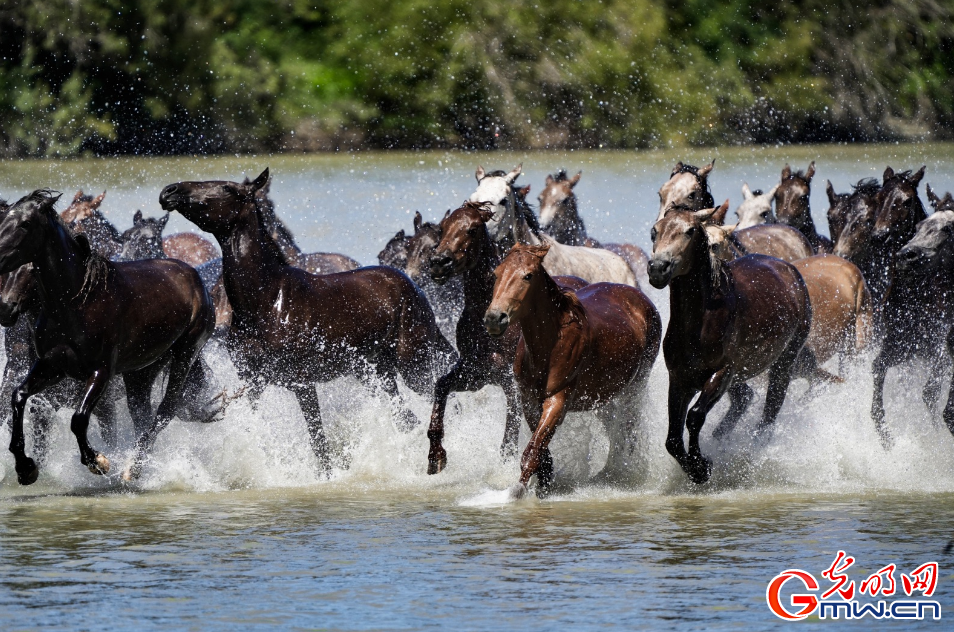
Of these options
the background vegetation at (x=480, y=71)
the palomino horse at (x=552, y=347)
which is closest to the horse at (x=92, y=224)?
the palomino horse at (x=552, y=347)

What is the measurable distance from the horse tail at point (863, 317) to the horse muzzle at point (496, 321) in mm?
4181

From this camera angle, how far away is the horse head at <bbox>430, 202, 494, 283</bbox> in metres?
9.60

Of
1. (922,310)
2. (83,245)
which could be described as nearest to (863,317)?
(922,310)

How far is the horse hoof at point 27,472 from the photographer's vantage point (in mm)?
9445

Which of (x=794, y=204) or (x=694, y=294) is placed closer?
(x=694, y=294)

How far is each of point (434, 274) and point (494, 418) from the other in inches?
65.2

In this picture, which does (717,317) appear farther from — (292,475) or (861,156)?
(861,156)

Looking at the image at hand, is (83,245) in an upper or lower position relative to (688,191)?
lower

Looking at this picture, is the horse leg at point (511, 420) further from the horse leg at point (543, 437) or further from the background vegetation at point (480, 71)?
the background vegetation at point (480, 71)

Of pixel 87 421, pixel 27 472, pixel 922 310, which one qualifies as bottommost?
pixel 27 472

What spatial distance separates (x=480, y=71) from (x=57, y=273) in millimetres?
32006

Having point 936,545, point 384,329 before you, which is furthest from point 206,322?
point 936,545

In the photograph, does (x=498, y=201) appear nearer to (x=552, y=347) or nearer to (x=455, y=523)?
(x=552, y=347)

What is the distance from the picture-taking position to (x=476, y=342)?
1001 cm
